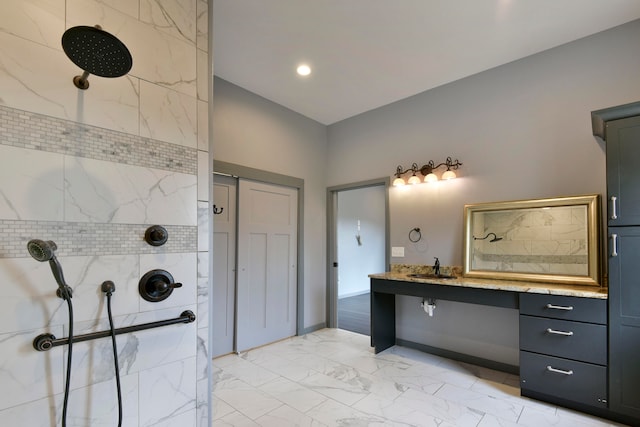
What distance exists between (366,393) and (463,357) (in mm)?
1277

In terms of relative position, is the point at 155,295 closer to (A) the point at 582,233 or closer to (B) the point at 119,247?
(B) the point at 119,247

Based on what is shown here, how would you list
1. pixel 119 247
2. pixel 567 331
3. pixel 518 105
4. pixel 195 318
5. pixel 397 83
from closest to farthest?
pixel 119 247
pixel 195 318
pixel 567 331
pixel 518 105
pixel 397 83

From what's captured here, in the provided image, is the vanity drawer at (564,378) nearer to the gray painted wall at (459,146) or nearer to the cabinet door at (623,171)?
the gray painted wall at (459,146)

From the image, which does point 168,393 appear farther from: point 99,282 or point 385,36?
point 385,36

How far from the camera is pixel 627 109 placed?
6.58 ft

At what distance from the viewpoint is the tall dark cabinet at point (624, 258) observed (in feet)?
6.46

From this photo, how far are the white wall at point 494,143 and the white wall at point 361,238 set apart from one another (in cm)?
261

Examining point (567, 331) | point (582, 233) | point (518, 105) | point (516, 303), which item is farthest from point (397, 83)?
point (567, 331)

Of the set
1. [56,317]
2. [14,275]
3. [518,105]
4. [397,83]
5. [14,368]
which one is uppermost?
[397,83]

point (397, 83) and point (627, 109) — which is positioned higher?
point (397, 83)

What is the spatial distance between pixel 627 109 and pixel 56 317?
341cm

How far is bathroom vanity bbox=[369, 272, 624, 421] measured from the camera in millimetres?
2092

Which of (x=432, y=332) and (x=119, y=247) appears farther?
(x=432, y=332)

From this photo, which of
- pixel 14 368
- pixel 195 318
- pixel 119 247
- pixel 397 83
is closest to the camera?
pixel 14 368
